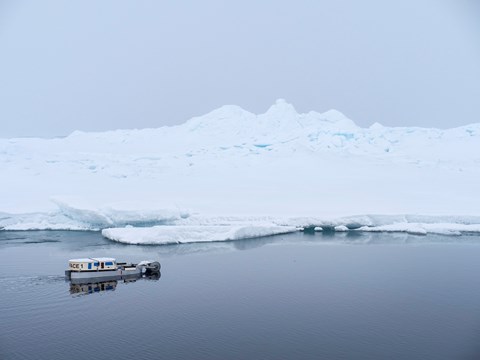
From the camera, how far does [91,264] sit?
70.8 feet

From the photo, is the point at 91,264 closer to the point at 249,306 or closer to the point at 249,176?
the point at 249,306

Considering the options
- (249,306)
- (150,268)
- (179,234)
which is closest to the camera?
(249,306)

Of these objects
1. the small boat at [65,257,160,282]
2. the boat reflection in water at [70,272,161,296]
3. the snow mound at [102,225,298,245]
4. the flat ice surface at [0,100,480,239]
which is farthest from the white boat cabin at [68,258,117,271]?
the flat ice surface at [0,100,480,239]

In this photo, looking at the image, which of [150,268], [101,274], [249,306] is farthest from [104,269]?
→ [249,306]

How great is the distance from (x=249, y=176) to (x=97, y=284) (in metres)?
30.8

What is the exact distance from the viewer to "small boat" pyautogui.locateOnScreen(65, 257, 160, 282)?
21219mm

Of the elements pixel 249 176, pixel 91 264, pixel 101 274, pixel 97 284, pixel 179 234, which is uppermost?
pixel 249 176

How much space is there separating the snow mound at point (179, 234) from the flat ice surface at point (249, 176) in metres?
1.87

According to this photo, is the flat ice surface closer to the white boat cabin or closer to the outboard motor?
the outboard motor

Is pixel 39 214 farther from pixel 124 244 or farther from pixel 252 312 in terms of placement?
pixel 252 312

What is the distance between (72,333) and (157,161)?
1592 inches

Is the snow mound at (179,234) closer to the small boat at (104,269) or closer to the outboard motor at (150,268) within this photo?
the small boat at (104,269)

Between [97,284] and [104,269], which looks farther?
[104,269]

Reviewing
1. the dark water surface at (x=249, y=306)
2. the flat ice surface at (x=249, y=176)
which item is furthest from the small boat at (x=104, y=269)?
the flat ice surface at (x=249, y=176)
